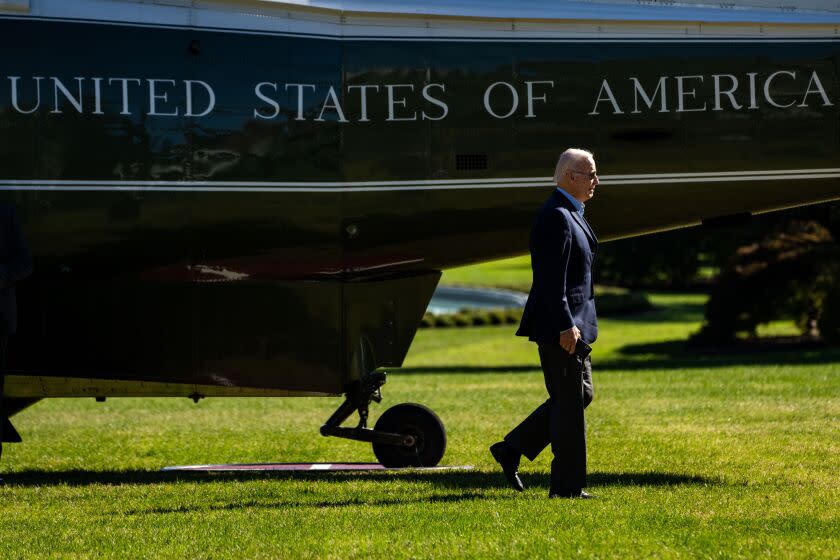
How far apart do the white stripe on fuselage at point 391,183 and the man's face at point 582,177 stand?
5.64 ft

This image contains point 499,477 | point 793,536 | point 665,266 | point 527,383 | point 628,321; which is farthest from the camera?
point 665,266

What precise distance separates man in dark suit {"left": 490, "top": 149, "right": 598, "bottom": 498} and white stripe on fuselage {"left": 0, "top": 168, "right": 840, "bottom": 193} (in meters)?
1.74

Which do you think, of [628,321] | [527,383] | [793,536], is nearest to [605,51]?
[793,536]

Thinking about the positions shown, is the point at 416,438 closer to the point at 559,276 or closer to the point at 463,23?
the point at 559,276

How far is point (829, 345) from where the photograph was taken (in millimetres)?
23156

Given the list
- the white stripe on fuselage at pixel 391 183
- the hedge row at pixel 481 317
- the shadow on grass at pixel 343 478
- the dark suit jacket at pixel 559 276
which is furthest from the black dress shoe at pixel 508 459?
the hedge row at pixel 481 317

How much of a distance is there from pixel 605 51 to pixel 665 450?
3037mm

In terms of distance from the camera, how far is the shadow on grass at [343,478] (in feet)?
25.8

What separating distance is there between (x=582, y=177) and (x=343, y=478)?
285 centimetres

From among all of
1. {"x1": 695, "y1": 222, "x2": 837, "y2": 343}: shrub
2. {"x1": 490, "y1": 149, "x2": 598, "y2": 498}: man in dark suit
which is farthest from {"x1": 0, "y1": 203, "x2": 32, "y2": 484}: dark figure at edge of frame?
{"x1": 695, "y1": 222, "x2": 837, "y2": 343}: shrub

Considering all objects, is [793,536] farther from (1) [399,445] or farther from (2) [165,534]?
(1) [399,445]

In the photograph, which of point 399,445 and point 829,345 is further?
point 829,345

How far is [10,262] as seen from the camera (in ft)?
26.6

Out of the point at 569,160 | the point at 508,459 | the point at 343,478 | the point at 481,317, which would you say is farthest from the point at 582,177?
the point at 481,317
